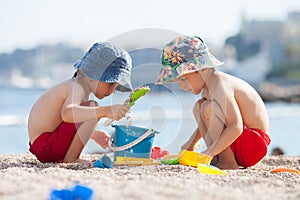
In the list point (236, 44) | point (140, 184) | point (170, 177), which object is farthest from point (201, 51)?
point (236, 44)

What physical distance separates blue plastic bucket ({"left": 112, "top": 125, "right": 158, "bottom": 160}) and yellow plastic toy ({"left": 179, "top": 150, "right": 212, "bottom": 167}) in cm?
22

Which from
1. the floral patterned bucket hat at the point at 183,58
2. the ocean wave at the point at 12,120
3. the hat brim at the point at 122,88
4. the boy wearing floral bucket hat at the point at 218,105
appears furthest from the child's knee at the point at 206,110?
the ocean wave at the point at 12,120

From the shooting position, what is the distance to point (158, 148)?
11.3 ft

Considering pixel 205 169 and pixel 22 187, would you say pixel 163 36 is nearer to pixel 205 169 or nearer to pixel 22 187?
pixel 205 169

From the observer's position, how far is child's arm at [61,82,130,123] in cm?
302

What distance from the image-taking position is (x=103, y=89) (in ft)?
10.8

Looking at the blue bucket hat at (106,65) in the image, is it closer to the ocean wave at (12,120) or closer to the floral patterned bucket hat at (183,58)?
the floral patterned bucket hat at (183,58)

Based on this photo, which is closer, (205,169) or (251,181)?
(251,181)

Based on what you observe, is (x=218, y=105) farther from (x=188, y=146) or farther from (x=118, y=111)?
(x=118, y=111)

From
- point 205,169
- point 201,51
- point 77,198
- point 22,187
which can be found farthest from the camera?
point 201,51

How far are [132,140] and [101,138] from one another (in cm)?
55

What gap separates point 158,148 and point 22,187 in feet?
Answer: 4.86

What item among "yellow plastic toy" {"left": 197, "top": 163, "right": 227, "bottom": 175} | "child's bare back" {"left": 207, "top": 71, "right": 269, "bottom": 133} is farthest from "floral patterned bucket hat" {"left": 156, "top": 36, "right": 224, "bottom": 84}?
"yellow plastic toy" {"left": 197, "top": 163, "right": 227, "bottom": 175}

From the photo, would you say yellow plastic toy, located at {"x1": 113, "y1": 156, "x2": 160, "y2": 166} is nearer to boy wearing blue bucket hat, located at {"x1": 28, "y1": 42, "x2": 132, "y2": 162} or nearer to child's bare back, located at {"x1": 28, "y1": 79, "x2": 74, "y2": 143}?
boy wearing blue bucket hat, located at {"x1": 28, "y1": 42, "x2": 132, "y2": 162}
